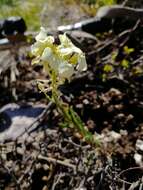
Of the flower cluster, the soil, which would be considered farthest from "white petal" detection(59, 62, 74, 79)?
the soil

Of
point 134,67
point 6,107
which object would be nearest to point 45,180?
point 6,107

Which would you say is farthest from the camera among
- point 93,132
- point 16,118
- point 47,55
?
point 16,118

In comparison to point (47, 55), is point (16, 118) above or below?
below

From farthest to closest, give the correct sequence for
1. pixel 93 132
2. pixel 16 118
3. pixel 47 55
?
pixel 16 118 → pixel 93 132 → pixel 47 55

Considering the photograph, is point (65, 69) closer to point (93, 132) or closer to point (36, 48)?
point (36, 48)

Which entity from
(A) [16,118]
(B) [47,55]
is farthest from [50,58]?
(A) [16,118]

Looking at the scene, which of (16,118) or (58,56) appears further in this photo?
(16,118)

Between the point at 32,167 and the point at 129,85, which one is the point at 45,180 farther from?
the point at 129,85
